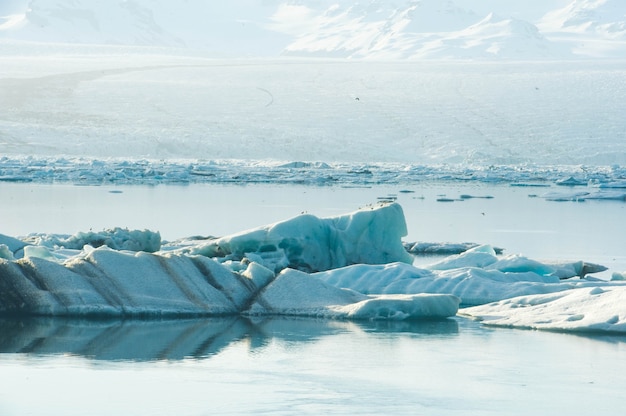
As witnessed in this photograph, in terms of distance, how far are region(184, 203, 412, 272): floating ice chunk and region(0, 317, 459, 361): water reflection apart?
2211 millimetres

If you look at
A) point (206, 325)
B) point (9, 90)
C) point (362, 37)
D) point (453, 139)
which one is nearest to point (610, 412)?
point (206, 325)

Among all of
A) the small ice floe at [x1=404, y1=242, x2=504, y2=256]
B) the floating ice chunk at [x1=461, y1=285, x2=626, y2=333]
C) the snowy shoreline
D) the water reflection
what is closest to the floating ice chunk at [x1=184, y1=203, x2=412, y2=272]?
the small ice floe at [x1=404, y1=242, x2=504, y2=256]

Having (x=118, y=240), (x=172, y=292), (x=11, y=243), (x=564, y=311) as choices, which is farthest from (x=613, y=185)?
(x=172, y=292)

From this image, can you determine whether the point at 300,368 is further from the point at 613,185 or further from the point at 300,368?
the point at 613,185

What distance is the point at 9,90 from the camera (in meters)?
39.0

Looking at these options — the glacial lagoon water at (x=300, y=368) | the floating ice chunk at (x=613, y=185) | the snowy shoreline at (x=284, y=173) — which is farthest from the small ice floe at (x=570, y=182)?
the glacial lagoon water at (x=300, y=368)

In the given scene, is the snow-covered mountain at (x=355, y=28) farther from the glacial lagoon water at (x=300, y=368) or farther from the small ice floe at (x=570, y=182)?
the glacial lagoon water at (x=300, y=368)

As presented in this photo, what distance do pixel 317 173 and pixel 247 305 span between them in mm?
19623

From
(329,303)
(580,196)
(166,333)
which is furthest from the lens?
(580,196)

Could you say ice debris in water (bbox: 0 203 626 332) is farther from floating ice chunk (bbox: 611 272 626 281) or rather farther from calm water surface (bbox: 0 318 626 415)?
calm water surface (bbox: 0 318 626 415)

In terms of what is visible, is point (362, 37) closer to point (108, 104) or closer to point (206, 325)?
point (108, 104)

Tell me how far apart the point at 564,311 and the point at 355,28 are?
16201cm

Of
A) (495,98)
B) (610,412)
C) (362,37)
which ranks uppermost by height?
(362,37)

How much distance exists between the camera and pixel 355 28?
6604 inches
